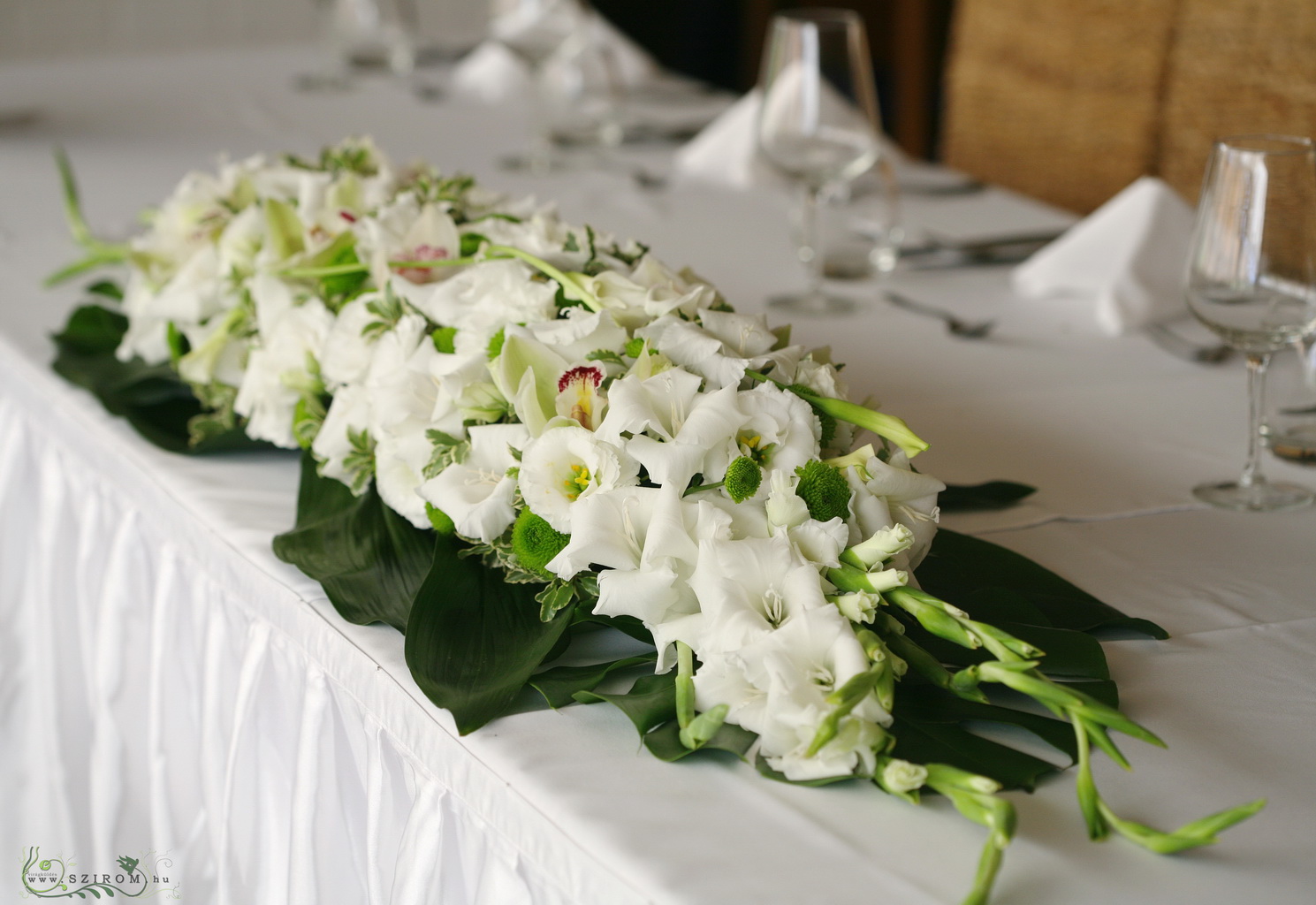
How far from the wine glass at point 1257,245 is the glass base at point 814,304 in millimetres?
520

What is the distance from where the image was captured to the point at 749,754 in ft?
1.93

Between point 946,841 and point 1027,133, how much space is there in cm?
210

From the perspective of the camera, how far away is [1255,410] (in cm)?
89

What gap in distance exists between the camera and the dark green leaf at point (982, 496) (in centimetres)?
89

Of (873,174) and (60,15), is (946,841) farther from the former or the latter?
(60,15)

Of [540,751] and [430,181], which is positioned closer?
[540,751]

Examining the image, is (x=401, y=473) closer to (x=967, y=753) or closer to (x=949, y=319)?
(x=967, y=753)

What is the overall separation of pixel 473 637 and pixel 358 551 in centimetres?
15

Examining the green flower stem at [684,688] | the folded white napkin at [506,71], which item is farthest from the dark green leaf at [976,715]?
the folded white napkin at [506,71]

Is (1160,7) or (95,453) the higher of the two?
(1160,7)

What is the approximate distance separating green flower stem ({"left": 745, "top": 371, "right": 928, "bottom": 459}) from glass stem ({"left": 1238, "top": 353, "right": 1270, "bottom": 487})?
37 cm

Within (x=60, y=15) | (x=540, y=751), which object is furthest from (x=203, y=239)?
(x=60, y=15)

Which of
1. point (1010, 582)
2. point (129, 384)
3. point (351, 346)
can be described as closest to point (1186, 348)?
point (1010, 582)

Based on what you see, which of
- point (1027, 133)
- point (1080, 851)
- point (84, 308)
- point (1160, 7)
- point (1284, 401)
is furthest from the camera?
point (1027, 133)
